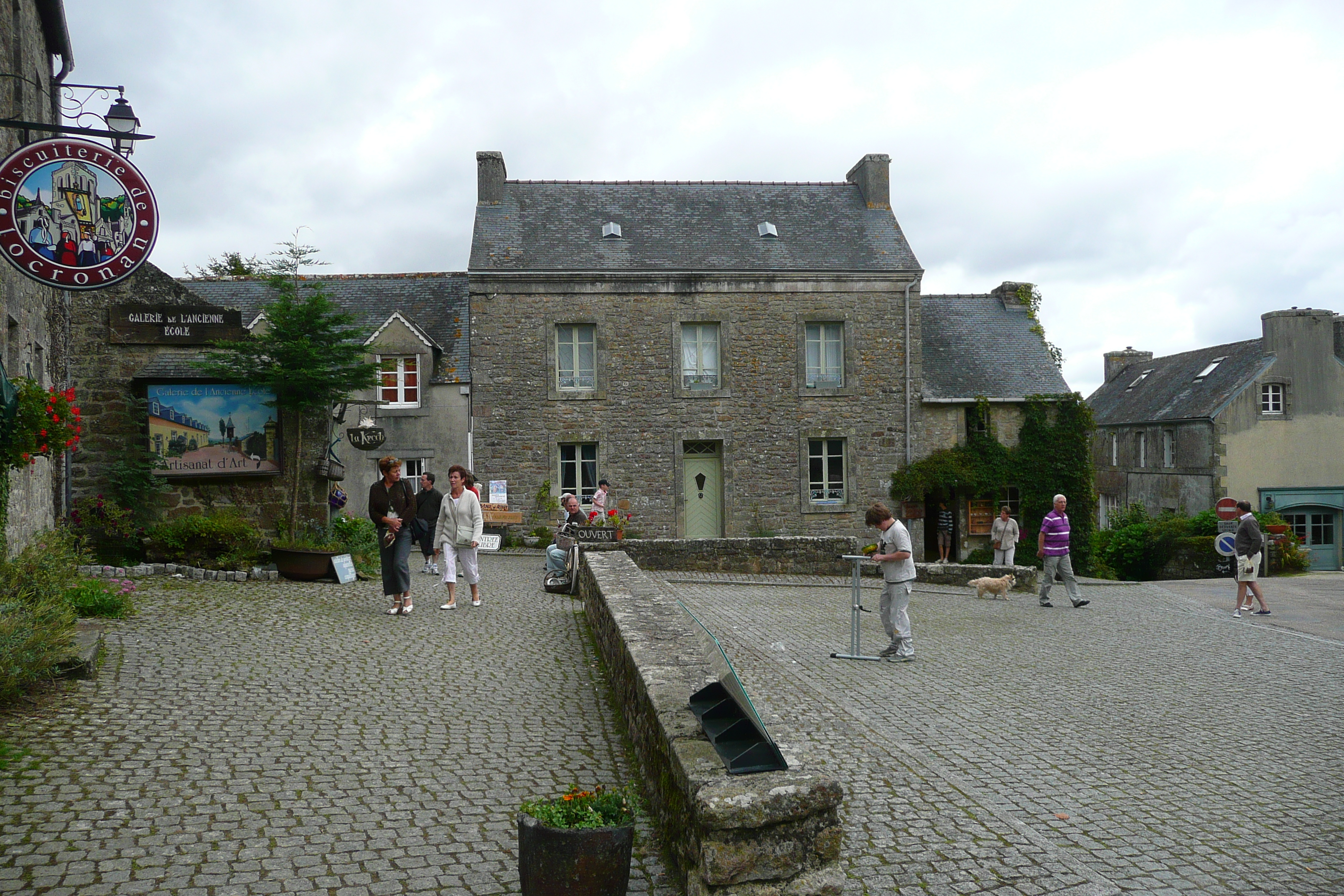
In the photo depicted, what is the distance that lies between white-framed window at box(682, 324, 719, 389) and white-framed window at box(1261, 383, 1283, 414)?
19.8m

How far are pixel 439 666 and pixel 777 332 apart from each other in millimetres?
16937

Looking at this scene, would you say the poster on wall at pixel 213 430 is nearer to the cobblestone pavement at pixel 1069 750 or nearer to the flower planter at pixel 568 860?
the cobblestone pavement at pixel 1069 750

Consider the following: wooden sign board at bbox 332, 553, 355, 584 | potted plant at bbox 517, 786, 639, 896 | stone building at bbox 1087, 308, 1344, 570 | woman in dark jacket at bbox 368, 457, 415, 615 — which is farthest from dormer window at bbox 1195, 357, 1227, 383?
potted plant at bbox 517, 786, 639, 896

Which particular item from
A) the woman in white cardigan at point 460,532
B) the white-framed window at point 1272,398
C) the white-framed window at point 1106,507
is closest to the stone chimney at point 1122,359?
the white-framed window at point 1106,507

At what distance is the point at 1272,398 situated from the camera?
30828 mm

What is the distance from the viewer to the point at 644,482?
22.7 metres

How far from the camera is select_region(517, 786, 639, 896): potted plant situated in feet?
11.4

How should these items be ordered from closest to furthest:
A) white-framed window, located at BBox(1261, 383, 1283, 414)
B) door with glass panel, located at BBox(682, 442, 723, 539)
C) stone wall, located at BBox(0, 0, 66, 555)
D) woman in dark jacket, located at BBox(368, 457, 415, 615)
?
stone wall, located at BBox(0, 0, 66, 555) < woman in dark jacket, located at BBox(368, 457, 415, 615) < door with glass panel, located at BBox(682, 442, 723, 539) < white-framed window, located at BBox(1261, 383, 1283, 414)

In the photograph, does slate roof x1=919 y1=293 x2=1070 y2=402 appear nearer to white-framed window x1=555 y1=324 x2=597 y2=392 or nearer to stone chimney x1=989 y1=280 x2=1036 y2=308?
stone chimney x1=989 y1=280 x2=1036 y2=308

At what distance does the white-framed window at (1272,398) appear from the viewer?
30750 mm

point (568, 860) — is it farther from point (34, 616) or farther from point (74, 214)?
point (74, 214)

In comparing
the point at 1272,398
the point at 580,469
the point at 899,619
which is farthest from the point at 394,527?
the point at 1272,398

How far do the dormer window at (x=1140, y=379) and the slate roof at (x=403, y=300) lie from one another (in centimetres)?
2896

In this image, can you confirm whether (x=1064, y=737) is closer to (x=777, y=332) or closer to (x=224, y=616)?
(x=224, y=616)
